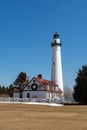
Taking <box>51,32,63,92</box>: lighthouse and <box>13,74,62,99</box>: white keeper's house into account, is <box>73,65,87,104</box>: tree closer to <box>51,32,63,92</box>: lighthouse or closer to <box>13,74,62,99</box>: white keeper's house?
<box>13,74,62,99</box>: white keeper's house

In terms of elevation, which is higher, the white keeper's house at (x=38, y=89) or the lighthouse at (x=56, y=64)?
the lighthouse at (x=56, y=64)

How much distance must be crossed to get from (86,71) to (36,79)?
583 inches

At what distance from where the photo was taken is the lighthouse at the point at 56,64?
79.0 meters

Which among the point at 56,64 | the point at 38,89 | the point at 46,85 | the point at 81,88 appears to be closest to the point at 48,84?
the point at 46,85

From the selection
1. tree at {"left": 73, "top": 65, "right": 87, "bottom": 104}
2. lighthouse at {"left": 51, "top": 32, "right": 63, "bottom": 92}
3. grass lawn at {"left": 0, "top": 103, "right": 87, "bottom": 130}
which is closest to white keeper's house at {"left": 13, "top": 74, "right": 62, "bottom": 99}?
lighthouse at {"left": 51, "top": 32, "right": 63, "bottom": 92}

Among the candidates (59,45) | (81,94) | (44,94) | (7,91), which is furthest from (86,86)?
(7,91)

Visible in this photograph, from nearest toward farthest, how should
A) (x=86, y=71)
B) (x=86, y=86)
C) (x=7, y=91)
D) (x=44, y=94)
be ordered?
(x=86, y=86) < (x=86, y=71) < (x=44, y=94) < (x=7, y=91)

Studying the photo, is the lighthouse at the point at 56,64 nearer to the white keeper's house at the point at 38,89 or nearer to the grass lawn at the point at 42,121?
the white keeper's house at the point at 38,89

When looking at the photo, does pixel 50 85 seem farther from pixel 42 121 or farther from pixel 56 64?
pixel 42 121

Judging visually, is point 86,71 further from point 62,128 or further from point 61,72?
point 62,128

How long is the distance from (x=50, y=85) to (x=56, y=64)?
19.6 ft

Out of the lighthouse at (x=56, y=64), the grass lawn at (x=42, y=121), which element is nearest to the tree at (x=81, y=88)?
the lighthouse at (x=56, y=64)

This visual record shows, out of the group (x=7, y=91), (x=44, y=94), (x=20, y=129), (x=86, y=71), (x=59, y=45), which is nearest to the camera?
(x=20, y=129)

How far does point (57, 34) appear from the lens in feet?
273
